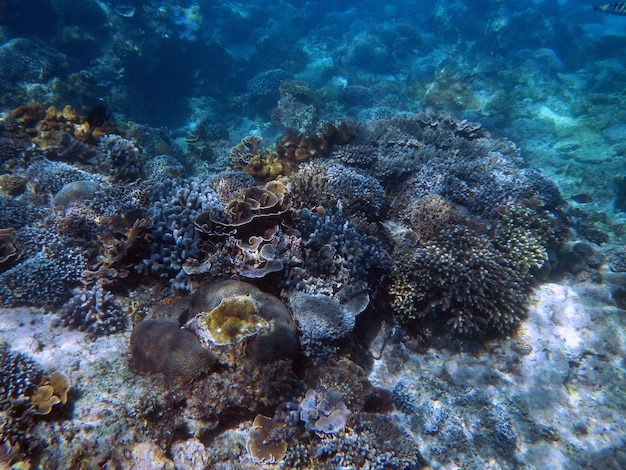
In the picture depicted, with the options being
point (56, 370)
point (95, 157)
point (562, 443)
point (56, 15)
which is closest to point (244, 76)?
point (56, 15)

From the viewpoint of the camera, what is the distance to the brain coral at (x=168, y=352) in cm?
355

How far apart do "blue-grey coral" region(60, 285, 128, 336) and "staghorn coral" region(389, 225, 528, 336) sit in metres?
3.86

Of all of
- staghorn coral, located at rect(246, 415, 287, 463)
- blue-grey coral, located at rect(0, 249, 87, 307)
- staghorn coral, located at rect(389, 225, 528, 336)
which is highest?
blue-grey coral, located at rect(0, 249, 87, 307)

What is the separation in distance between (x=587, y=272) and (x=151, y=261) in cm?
752

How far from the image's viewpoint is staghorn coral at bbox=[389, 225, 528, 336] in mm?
4938

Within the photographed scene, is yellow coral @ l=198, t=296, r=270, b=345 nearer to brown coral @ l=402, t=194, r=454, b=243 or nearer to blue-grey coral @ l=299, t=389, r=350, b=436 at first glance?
blue-grey coral @ l=299, t=389, r=350, b=436

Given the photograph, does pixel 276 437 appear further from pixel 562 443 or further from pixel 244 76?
pixel 244 76

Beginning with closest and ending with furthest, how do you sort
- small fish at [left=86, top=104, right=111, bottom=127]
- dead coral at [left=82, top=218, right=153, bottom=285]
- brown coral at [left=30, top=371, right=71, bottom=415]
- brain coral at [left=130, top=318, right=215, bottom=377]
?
brown coral at [left=30, top=371, right=71, bottom=415], brain coral at [left=130, top=318, right=215, bottom=377], dead coral at [left=82, top=218, right=153, bottom=285], small fish at [left=86, top=104, right=111, bottom=127]

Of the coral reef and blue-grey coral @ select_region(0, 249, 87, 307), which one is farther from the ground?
blue-grey coral @ select_region(0, 249, 87, 307)

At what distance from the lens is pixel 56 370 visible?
3531mm

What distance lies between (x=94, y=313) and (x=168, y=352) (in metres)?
1.40

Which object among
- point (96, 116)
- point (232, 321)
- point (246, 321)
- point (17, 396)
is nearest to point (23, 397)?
point (17, 396)

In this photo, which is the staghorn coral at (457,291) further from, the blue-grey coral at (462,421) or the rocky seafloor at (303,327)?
the blue-grey coral at (462,421)

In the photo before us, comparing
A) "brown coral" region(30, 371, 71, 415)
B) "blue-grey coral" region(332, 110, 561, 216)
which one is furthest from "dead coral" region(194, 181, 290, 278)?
"blue-grey coral" region(332, 110, 561, 216)
